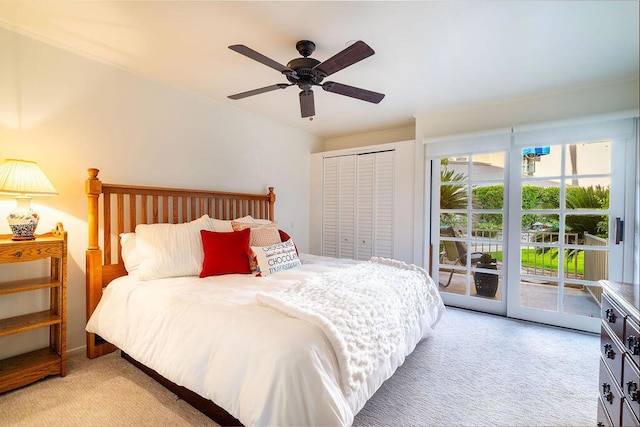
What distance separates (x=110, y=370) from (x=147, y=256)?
2.82ft

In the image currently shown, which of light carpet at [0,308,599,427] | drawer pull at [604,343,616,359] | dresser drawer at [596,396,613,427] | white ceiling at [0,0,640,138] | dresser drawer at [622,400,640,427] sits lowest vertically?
light carpet at [0,308,599,427]

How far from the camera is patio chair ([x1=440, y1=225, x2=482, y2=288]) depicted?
3591 mm

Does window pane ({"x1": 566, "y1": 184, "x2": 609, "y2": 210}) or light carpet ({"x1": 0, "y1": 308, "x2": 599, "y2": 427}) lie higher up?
window pane ({"x1": 566, "y1": 184, "x2": 609, "y2": 210})

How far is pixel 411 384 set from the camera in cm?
202

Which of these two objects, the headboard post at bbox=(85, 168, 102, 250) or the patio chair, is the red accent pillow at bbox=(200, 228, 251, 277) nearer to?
the headboard post at bbox=(85, 168, 102, 250)

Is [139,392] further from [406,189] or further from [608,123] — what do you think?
[608,123]

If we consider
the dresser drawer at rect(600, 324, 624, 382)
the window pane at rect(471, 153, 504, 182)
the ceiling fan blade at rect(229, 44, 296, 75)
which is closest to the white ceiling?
the ceiling fan blade at rect(229, 44, 296, 75)

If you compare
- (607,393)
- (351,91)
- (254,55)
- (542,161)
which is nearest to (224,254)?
(254,55)

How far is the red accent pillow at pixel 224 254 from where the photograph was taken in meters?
Result: 2.40

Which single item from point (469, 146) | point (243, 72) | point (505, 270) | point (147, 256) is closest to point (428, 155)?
point (469, 146)

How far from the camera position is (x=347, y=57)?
1777 millimetres

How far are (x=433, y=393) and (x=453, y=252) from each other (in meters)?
2.11

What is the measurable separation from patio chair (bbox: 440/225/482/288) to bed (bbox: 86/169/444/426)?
1.21 m

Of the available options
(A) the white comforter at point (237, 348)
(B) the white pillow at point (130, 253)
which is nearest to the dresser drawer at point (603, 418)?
(A) the white comforter at point (237, 348)
